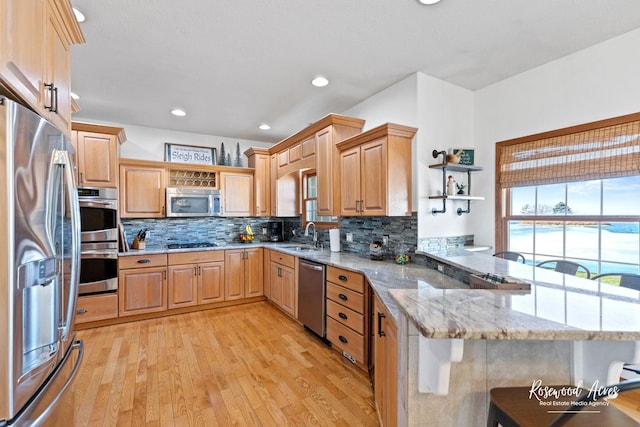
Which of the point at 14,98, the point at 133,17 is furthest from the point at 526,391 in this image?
the point at 133,17

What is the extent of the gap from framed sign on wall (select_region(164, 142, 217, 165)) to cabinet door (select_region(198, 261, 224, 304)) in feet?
5.64

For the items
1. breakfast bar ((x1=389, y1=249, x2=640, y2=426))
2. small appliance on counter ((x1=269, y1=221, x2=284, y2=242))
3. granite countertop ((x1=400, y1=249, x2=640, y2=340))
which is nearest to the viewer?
granite countertop ((x1=400, y1=249, x2=640, y2=340))

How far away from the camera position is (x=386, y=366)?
5.35 ft

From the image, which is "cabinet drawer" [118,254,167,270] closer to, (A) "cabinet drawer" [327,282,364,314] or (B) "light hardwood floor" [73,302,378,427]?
(B) "light hardwood floor" [73,302,378,427]

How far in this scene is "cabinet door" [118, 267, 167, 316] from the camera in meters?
3.58

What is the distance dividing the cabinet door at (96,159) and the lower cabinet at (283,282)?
2203mm

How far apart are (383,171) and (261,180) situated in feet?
8.49

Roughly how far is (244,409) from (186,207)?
118 inches

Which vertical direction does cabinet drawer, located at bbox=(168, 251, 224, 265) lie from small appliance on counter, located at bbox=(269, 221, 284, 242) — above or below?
below

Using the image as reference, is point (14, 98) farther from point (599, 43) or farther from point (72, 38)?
point (599, 43)

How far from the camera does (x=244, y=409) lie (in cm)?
202

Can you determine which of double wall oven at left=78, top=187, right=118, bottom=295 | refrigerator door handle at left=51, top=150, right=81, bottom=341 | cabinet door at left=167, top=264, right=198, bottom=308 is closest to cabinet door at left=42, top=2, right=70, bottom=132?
refrigerator door handle at left=51, top=150, right=81, bottom=341

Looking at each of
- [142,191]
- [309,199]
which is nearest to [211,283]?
[142,191]

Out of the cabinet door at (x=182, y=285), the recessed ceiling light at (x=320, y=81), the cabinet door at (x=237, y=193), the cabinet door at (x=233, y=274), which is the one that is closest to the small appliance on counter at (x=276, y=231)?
the cabinet door at (x=237, y=193)
